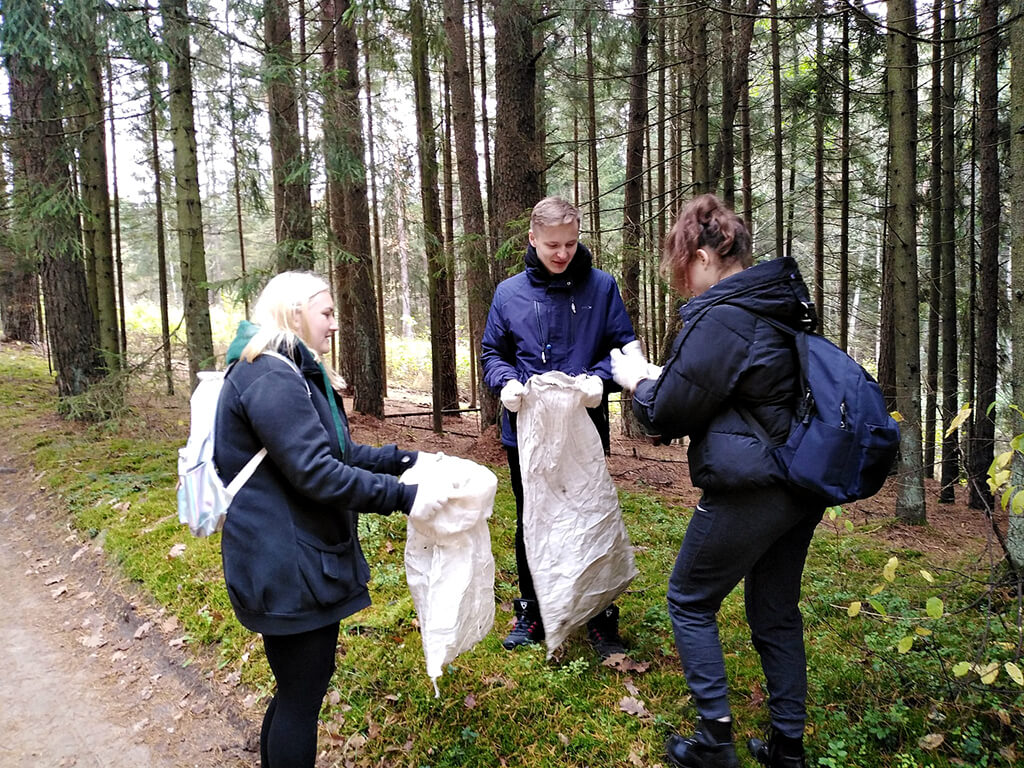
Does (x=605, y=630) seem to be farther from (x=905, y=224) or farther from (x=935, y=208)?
(x=935, y=208)

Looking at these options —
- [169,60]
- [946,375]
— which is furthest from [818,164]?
[169,60]

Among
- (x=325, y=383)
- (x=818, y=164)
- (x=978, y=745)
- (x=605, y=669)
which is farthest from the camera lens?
(x=818, y=164)

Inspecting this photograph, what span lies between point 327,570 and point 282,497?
11.1 inches

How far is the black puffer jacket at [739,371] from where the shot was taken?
224 cm

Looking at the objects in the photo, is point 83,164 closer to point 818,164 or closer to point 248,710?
point 248,710

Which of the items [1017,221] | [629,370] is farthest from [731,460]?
[1017,221]

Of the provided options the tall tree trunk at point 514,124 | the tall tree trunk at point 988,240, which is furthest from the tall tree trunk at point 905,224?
the tall tree trunk at point 514,124

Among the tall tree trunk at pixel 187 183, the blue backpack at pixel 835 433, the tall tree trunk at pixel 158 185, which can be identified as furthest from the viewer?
the tall tree trunk at pixel 158 185

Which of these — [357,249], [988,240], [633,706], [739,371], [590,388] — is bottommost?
[633,706]

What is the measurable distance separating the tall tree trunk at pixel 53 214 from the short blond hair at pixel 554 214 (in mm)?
6873

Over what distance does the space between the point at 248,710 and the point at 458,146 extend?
7.98 m

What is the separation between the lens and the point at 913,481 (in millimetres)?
6770

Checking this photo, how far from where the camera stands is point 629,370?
2.86m

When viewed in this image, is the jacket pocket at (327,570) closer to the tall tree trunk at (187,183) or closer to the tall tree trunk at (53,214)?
the tall tree trunk at (187,183)
